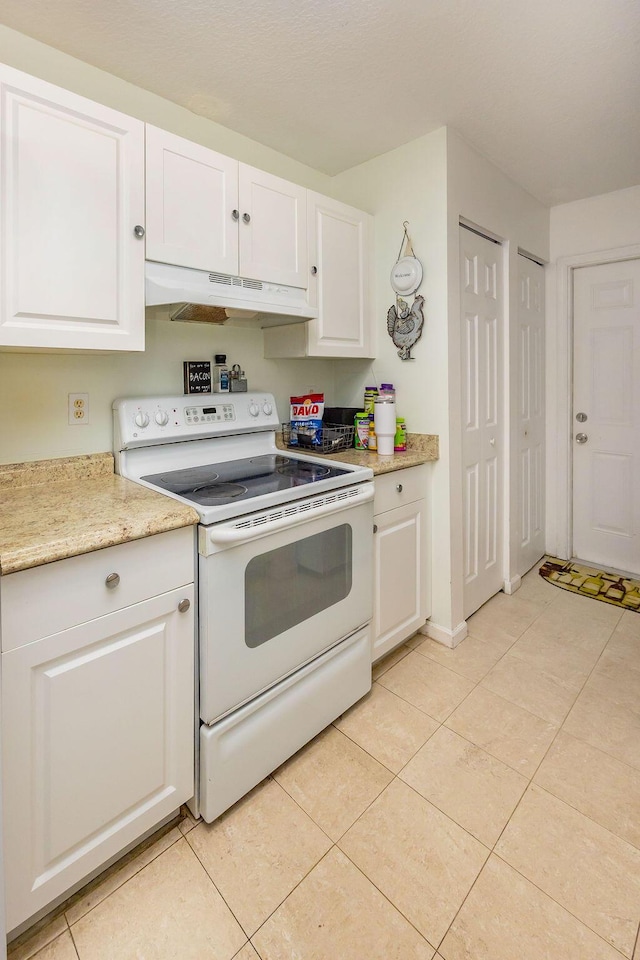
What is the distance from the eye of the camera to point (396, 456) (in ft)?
7.08

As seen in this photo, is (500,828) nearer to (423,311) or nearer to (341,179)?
(423,311)

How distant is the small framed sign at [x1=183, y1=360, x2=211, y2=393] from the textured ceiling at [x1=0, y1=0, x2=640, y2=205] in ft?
3.34

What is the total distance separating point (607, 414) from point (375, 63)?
2.41 m

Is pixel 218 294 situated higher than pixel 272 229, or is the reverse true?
pixel 272 229

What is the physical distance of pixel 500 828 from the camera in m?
1.37

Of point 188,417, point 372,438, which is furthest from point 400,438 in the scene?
point 188,417

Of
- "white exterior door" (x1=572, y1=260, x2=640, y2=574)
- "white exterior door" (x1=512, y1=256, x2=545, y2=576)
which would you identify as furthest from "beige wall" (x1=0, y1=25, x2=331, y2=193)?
"white exterior door" (x1=572, y1=260, x2=640, y2=574)

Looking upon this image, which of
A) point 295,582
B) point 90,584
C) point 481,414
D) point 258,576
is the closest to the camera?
point 90,584

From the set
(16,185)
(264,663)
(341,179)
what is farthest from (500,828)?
(341,179)

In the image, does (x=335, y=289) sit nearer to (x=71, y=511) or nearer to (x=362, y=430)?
(x=362, y=430)

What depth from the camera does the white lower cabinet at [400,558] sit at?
2008mm

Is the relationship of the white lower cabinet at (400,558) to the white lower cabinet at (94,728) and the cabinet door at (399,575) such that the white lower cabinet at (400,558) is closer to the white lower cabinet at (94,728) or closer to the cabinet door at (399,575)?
the cabinet door at (399,575)

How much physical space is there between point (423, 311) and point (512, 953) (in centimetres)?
217

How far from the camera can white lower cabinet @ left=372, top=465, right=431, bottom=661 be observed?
2.01 metres
